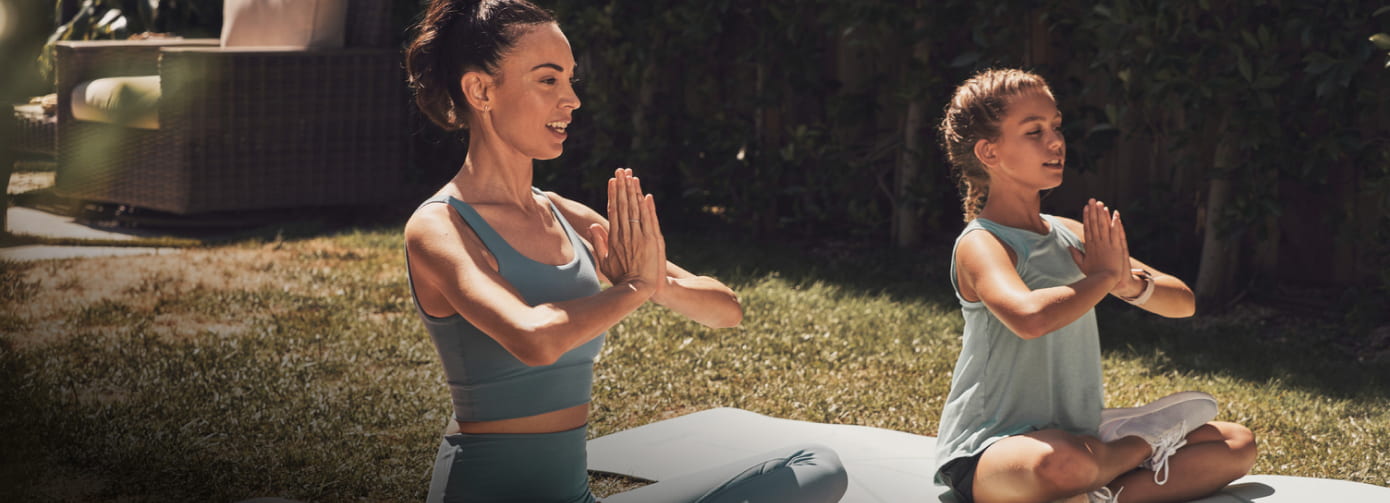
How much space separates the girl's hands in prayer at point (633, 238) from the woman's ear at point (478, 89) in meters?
0.25

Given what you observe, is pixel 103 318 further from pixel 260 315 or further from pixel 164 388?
pixel 164 388

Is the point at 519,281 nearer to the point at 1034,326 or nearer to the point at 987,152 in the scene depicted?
the point at 1034,326

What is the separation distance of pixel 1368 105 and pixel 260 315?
4110mm

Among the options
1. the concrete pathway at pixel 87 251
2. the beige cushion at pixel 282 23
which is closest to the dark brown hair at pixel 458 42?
the concrete pathway at pixel 87 251

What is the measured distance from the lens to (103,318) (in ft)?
15.8

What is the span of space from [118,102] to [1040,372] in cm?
544

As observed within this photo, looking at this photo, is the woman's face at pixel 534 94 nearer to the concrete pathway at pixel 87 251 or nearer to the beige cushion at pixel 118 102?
the concrete pathway at pixel 87 251

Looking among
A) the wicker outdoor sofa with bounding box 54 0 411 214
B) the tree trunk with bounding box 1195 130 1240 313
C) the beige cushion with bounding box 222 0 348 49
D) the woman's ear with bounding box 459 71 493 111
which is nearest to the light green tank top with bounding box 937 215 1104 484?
the woman's ear with bounding box 459 71 493 111

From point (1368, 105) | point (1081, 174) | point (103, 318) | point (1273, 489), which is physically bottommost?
point (103, 318)

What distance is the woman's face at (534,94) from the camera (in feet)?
6.74

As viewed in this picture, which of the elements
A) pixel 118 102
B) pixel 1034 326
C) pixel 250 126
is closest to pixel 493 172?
pixel 1034 326

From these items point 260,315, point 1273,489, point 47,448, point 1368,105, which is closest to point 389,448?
point 47,448

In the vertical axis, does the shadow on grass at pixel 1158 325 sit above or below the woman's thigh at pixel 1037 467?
below

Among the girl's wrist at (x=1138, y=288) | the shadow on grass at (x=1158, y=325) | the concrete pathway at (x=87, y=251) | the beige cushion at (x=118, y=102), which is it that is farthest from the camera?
the beige cushion at (x=118, y=102)
